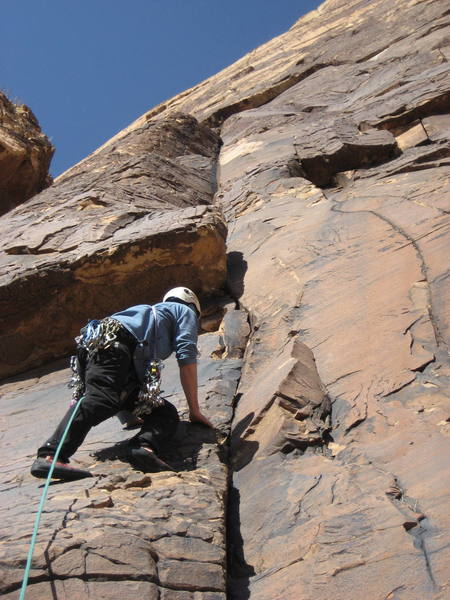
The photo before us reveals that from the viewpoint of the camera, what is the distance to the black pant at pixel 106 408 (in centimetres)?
344

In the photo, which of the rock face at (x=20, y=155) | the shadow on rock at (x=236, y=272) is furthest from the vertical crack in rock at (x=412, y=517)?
the rock face at (x=20, y=155)

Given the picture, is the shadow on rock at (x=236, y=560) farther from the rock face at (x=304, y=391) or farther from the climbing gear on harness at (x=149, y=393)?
the climbing gear on harness at (x=149, y=393)

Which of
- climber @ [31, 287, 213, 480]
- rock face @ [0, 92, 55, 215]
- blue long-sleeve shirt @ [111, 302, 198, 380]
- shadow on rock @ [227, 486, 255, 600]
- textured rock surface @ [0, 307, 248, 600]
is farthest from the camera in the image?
rock face @ [0, 92, 55, 215]

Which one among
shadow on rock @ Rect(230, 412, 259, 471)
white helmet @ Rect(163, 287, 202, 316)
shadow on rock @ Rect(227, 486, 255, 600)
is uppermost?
white helmet @ Rect(163, 287, 202, 316)

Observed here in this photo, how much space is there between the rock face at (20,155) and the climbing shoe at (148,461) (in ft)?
29.0

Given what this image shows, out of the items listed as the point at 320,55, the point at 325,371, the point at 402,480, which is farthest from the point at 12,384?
the point at 320,55

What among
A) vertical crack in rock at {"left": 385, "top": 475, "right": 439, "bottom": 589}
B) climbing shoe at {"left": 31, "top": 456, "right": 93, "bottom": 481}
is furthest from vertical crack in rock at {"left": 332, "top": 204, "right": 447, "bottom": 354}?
climbing shoe at {"left": 31, "top": 456, "right": 93, "bottom": 481}

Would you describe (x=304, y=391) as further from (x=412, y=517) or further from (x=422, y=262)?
(x=422, y=262)

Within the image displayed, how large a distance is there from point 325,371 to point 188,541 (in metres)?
1.73

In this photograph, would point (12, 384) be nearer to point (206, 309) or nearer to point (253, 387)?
point (206, 309)

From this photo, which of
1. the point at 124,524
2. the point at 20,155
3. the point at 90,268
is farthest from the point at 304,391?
the point at 20,155

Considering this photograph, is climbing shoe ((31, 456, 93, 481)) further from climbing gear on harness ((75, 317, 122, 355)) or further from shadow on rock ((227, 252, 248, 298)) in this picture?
shadow on rock ((227, 252, 248, 298))

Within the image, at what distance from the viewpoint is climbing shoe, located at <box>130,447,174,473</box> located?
340 cm

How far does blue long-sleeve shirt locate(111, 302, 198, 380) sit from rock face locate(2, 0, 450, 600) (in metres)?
0.51
